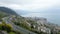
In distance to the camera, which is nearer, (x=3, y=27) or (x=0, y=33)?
(x=0, y=33)

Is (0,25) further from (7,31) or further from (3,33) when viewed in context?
(3,33)

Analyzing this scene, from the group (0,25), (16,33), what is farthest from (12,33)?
(0,25)

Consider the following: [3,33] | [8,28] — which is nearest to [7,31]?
[8,28]

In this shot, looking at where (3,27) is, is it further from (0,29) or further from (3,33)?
(3,33)

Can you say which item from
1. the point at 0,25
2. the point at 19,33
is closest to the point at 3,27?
the point at 0,25

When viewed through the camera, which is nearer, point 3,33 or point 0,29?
point 3,33

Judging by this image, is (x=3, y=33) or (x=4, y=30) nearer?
(x=3, y=33)

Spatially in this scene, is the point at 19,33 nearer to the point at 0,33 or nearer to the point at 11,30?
the point at 11,30
